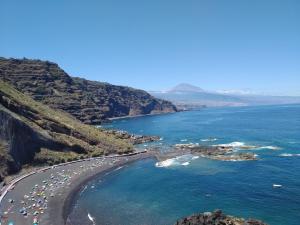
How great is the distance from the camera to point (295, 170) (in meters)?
97.1

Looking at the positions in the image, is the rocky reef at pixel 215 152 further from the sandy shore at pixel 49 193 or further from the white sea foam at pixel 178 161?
the sandy shore at pixel 49 193

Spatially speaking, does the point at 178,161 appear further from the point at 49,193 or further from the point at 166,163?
the point at 49,193

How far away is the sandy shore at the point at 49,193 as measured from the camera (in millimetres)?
69375

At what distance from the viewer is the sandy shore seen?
69375 millimetres

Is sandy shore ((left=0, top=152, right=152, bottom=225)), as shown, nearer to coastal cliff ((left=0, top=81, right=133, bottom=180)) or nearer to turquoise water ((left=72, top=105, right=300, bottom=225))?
turquoise water ((left=72, top=105, right=300, bottom=225))

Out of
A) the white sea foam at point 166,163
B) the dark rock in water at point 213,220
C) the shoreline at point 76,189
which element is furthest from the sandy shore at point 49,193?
the dark rock in water at point 213,220

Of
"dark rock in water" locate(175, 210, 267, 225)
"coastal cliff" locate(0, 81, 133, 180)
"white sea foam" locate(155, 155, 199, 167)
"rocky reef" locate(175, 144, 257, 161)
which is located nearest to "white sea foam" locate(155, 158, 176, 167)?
"white sea foam" locate(155, 155, 199, 167)

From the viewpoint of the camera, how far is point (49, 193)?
3307 inches

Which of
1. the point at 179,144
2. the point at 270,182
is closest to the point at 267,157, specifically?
the point at 270,182

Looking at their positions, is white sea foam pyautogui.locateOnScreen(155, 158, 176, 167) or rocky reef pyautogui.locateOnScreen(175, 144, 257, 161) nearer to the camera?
white sea foam pyautogui.locateOnScreen(155, 158, 176, 167)

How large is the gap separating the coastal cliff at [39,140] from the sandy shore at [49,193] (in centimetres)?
723

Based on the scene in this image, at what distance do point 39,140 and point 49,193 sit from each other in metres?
33.1

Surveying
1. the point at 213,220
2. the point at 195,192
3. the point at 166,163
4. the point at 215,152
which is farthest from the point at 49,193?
the point at 215,152

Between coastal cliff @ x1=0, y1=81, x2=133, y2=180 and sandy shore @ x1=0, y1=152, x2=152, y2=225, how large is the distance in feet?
23.7
